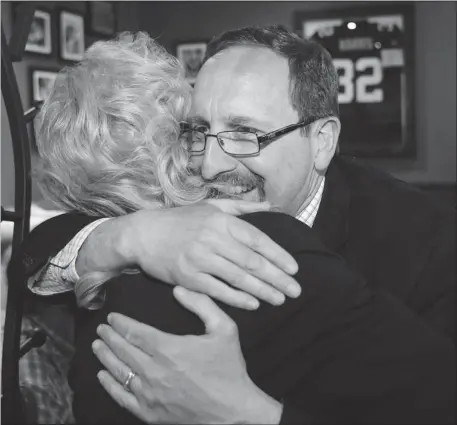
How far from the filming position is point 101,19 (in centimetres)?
529

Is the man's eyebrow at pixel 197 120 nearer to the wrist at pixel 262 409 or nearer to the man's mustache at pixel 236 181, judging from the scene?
the man's mustache at pixel 236 181

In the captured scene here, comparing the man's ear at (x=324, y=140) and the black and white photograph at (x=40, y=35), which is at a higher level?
the black and white photograph at (x=40, y=35)


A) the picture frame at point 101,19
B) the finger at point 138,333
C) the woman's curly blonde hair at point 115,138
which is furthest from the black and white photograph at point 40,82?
the finger at point 138,333

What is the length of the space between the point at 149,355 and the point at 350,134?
474cm

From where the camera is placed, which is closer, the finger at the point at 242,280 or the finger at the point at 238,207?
the finger at the point at 242,280

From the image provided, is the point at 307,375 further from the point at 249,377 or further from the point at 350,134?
the point at 350,134

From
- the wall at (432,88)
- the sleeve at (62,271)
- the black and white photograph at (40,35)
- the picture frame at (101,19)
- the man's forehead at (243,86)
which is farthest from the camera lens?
the wall at (432,88)

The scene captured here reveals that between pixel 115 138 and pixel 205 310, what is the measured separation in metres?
0.57

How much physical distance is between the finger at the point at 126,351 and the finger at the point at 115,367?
0.01 metres

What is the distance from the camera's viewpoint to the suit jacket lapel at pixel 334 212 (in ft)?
5.27

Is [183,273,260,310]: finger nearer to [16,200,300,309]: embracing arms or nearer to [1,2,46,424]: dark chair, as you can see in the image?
[16,200,300,309]: embracing arms

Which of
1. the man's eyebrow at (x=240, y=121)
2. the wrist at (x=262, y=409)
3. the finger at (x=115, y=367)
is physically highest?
the man's eyebrow at (x=240, y=121)

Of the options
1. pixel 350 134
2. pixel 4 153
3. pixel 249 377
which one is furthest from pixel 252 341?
pixel 350 134

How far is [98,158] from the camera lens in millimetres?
1489
